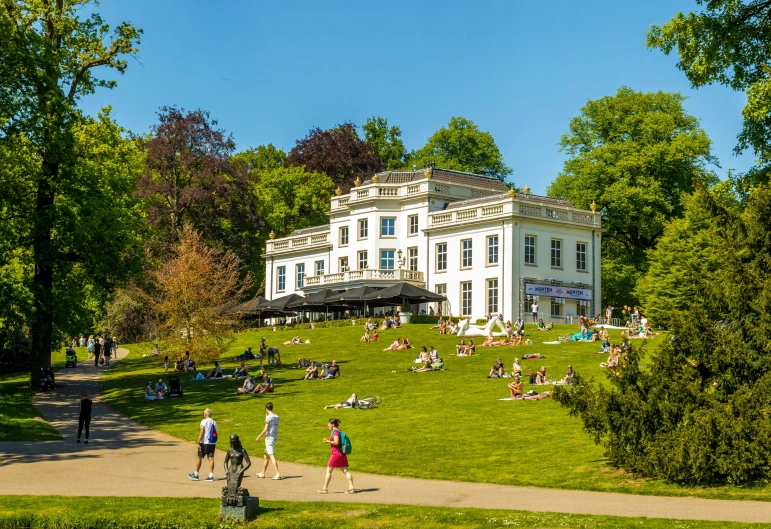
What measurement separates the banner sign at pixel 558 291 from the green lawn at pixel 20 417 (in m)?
33.6

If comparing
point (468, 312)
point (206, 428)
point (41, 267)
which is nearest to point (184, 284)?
point (41, 267)

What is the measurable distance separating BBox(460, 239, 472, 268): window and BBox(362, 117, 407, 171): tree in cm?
3546

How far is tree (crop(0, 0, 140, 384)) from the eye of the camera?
138 feet

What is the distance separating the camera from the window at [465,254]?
71.4m

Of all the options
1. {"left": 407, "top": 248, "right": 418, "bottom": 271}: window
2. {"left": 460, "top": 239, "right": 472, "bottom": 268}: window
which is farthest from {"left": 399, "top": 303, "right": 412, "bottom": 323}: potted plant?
{"left": 407, "top": 248, "right": 418, "bottom": 271}: window

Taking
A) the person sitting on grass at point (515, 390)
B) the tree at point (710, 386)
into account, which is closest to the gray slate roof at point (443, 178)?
the person sitting on grass at point (515, 390)

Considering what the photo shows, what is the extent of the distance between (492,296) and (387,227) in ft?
38.6

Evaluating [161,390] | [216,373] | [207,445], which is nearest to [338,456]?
[207,445]

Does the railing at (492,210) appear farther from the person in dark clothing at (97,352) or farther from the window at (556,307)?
the person in dark clothing at (97,352)

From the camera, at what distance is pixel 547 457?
26250 millimetres

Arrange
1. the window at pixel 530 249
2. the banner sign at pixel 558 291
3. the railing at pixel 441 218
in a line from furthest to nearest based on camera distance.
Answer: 1. the railing at pixel 441 218
2. the window at pixel 530 249
3. the banner sign at pixel 558 291

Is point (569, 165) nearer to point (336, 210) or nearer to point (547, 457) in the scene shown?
point (336, 210)

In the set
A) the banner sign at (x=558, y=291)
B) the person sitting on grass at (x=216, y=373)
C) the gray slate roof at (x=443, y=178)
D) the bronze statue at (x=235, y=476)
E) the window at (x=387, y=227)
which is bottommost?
the bronze statue at (x=235, y=476)

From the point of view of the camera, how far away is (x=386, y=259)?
77062 millimetres
